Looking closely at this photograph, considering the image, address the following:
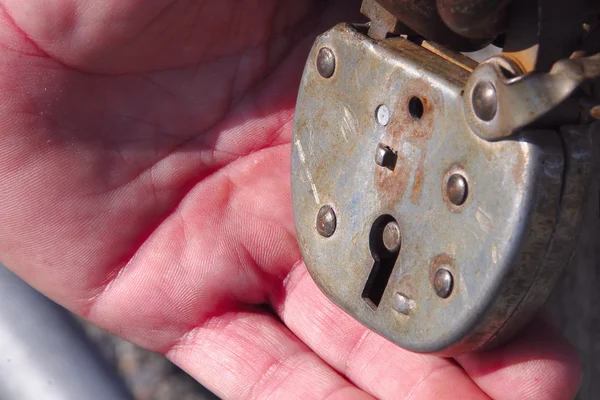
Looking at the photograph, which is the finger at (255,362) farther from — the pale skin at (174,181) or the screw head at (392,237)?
the screw head at (392,237)

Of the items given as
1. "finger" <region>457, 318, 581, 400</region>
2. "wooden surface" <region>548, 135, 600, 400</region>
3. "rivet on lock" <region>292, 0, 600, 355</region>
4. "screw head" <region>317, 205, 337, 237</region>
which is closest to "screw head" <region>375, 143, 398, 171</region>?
"rivet on lock" <region>292, 0, 600, 355</region>

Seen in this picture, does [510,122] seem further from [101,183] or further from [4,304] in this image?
[4,304]

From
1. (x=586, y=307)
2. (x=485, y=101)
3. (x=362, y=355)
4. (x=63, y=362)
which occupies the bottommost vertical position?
(x=63, y=362)

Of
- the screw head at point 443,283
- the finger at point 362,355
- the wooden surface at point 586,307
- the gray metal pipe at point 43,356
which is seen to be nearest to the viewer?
the screw head at point 443,283

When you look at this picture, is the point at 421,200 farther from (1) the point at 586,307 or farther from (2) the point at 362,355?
(1) the point at 586,307

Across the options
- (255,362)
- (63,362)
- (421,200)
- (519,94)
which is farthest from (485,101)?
(63,362)

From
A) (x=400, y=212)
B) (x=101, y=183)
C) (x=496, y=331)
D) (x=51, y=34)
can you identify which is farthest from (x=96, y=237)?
(x=496, y=331)

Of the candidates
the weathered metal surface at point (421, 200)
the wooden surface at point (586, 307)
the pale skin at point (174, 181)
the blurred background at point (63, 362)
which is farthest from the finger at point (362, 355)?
the wooden surface at point (586, 307)
